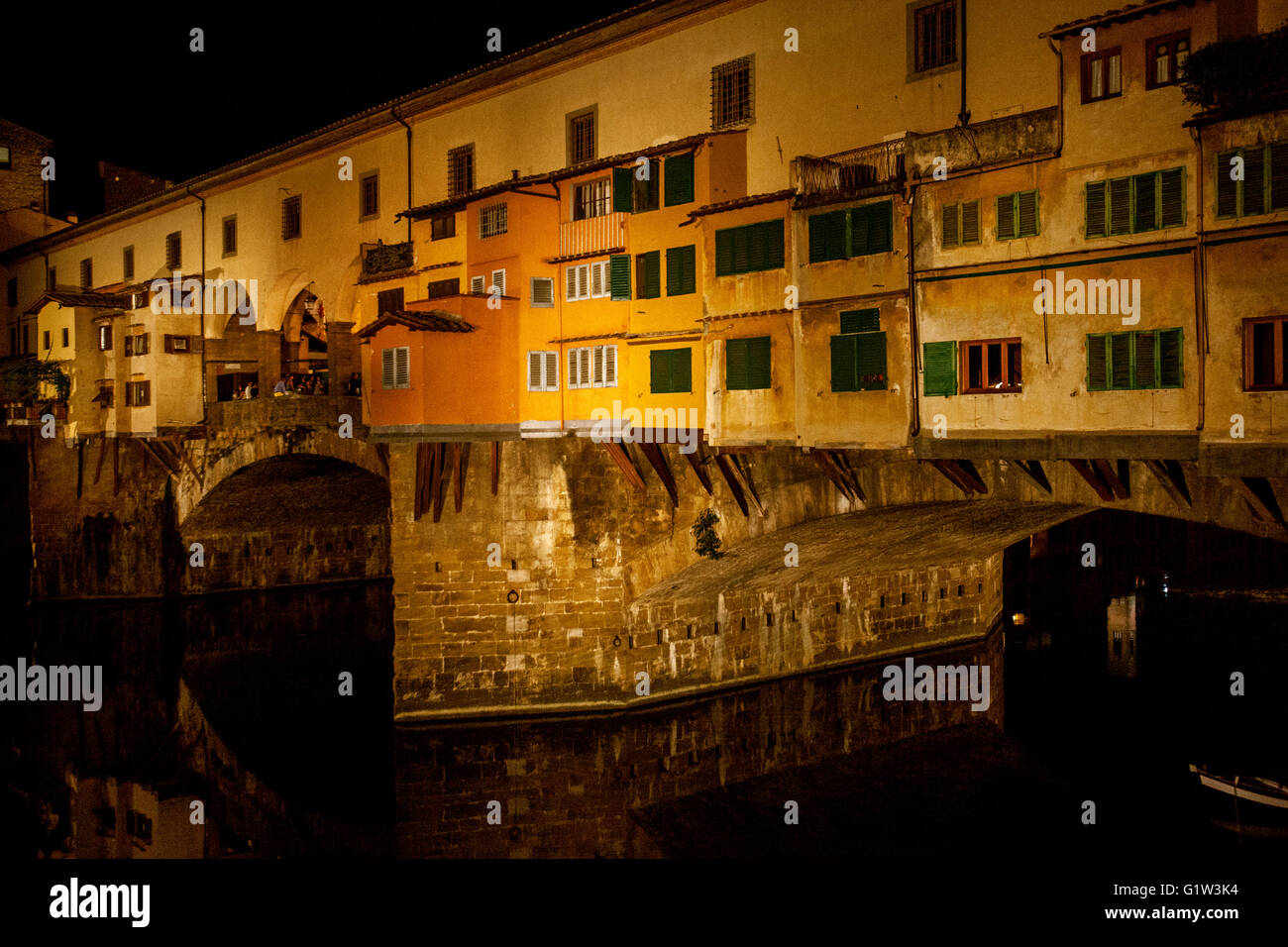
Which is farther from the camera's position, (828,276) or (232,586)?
(232,586)

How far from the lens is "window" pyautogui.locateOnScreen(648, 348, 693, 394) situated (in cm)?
1975

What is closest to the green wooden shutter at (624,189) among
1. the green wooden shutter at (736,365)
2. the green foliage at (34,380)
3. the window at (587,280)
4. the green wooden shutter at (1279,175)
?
the window at (587,280)

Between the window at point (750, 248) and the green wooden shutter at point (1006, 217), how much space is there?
3936 mm

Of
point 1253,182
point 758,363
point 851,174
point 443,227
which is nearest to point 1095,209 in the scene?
point 1253,182

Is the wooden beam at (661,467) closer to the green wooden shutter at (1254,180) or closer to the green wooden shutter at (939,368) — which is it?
the green wooden shutter at (939,368)

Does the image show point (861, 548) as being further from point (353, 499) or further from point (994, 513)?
point (353, 499)

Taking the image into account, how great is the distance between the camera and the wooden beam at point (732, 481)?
60.5ft

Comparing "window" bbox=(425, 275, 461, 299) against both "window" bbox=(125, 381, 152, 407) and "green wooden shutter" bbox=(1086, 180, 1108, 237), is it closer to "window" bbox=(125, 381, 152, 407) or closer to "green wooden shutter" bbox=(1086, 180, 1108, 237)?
"window" bbox=(125, 381, 152, 407)

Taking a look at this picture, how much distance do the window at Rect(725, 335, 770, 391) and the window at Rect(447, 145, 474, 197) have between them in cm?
1237

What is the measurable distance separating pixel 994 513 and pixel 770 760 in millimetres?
6388

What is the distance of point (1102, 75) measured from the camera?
1301 centimetres

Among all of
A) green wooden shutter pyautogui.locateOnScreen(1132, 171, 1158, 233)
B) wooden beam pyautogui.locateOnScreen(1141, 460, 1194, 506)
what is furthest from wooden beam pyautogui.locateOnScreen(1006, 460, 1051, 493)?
green wooden shutter pyautogui.locateOnScreen(1132, 171, 1158, 233)

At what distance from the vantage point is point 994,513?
55.2 ft
